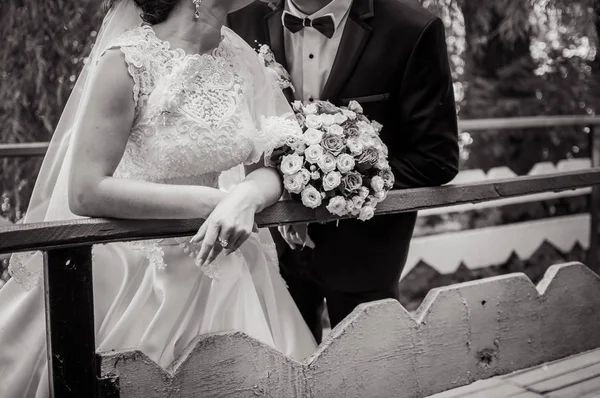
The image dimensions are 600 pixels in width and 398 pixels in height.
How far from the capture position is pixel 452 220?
667cm

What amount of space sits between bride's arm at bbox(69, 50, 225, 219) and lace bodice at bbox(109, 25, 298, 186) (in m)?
0.07

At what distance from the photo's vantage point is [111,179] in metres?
Answer: 1.63

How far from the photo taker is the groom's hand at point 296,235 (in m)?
2.18

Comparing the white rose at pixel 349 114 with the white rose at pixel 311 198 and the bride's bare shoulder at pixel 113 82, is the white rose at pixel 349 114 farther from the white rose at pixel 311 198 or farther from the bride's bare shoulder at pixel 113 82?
the bride's bare shoulder at pixel 113 82

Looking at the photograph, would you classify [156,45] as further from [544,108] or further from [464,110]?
[544,108]

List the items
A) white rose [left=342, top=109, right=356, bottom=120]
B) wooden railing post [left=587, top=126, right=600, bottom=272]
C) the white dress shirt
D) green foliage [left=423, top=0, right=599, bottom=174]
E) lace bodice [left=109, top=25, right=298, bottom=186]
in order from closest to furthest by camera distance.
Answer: lace bodice [left=109, top=25, right=298, bottom=186]
white rose [left=342, top=109, right=356, bottom=120]
the white dress shirt
wooden railing post [left=587, top=126, right=600, bottom=272]
green foliage [left=423, top=0, right=599, bottom=174]

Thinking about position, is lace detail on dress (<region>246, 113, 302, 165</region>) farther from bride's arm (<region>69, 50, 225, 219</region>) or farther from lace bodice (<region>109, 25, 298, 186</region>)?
bride's arm (<region>69, 50, 225, 219</region>)

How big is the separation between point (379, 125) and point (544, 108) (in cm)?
477

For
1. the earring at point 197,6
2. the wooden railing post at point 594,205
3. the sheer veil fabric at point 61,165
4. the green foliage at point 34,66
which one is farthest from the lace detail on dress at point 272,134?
the wooden railing post at point 594,205

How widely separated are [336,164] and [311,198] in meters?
0.14

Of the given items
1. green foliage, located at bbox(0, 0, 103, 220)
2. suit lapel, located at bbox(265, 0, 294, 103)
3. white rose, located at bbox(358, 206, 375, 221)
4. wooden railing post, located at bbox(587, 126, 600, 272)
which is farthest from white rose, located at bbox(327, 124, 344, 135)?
wooden railing post, located at bbox(587, 126, 600, 272)

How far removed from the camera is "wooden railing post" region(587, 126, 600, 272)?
4887 mm

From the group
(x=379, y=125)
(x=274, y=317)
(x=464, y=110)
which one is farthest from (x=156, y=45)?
(x=464, y=110)

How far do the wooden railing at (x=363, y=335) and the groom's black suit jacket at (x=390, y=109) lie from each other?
7.1 inches
